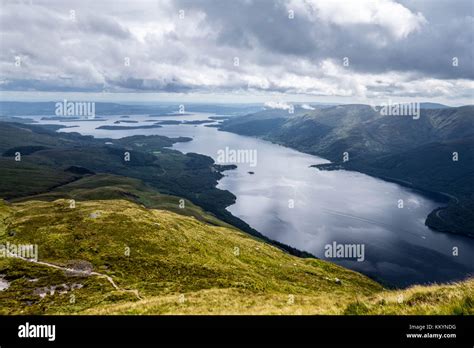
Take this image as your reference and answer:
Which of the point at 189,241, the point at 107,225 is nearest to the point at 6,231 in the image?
the point at 107,225
